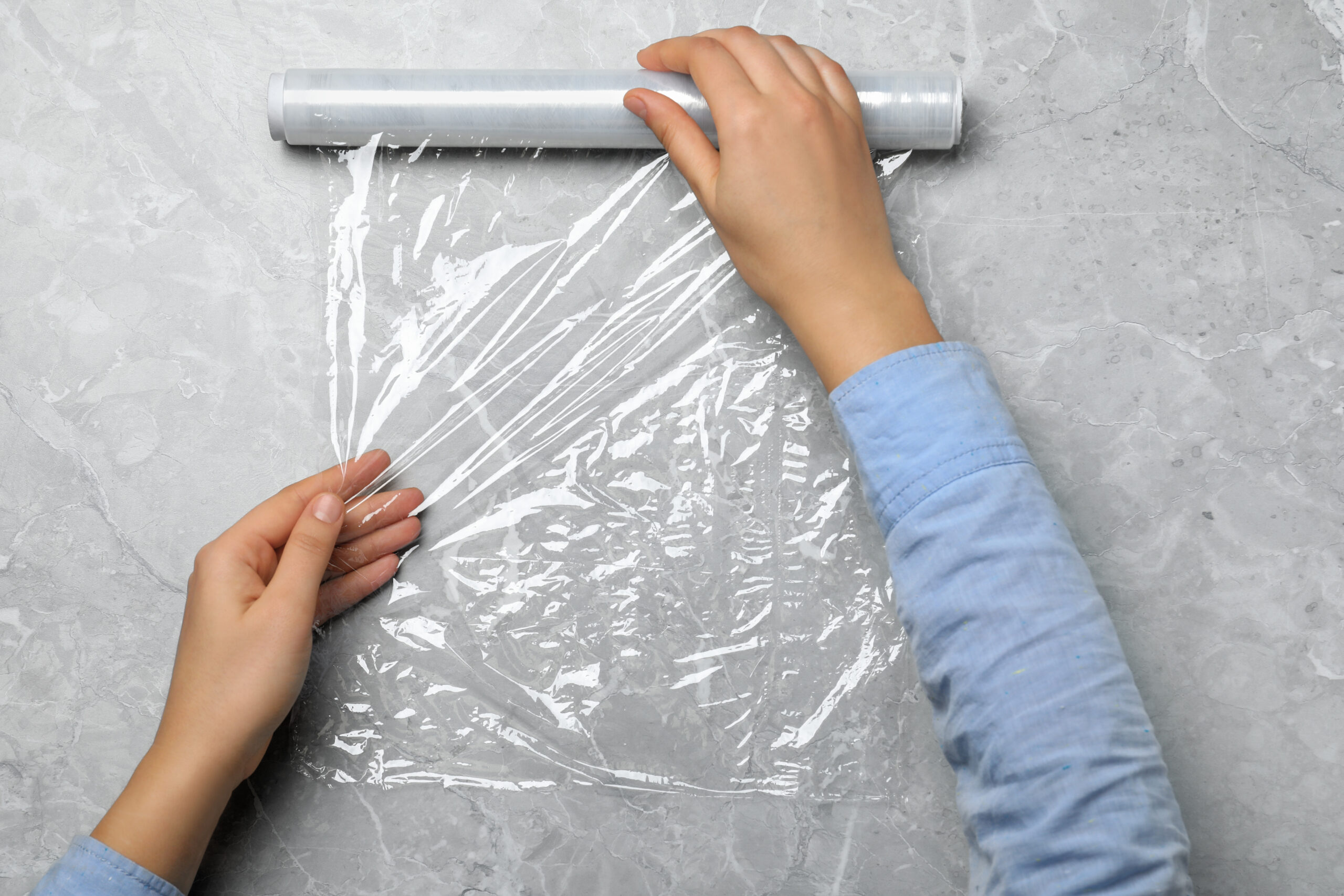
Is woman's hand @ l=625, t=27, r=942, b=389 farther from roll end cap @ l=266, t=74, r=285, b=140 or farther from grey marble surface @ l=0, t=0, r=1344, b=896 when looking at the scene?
roll end cap @ l=266, t=74, r=285, b=140

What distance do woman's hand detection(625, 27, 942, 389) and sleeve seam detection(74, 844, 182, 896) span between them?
1.55 ft

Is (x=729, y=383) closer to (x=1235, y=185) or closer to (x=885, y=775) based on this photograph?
(x=885, y=775)

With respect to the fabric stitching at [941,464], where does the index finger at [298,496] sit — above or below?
above

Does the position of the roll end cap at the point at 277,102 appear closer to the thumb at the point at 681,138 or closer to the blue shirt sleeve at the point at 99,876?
the thumb at the point at 681,138

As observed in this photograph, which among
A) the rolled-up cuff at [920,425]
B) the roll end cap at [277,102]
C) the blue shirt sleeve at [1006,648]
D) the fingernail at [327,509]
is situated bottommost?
the blue shirt sleeve at [1006,648]

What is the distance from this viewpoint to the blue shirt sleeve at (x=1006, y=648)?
42 cm

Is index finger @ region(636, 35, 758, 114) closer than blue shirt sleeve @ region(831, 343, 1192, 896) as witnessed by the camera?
No

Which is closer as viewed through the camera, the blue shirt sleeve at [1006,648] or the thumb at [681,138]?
the blue shirt sleeve at [1006,648]

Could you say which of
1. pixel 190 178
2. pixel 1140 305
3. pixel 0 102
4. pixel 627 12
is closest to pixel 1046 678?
pixel 1140 305

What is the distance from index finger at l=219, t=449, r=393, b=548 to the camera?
21.2 inches

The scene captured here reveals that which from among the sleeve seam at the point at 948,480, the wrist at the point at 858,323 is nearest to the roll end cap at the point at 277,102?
the wrist at the point at 858,323

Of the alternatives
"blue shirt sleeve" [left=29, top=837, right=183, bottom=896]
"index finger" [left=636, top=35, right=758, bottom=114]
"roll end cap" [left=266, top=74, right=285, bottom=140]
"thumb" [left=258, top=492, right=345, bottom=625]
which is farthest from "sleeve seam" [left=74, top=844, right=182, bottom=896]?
"index finger" [left=636, top=35, right=758, bottom=114]

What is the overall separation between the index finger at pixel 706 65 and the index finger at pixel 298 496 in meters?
0.29

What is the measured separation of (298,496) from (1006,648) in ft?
1.35
